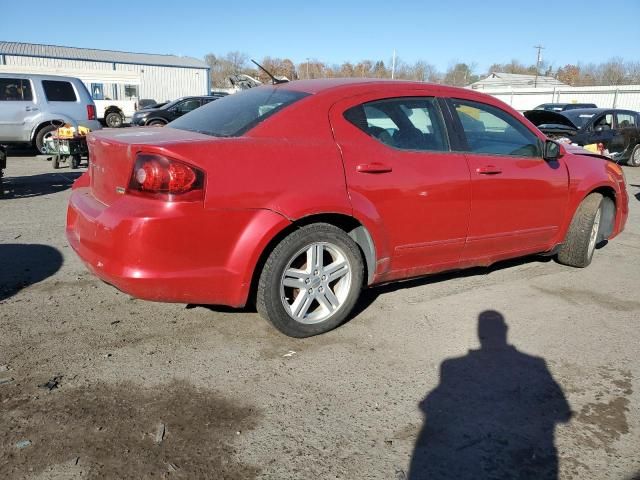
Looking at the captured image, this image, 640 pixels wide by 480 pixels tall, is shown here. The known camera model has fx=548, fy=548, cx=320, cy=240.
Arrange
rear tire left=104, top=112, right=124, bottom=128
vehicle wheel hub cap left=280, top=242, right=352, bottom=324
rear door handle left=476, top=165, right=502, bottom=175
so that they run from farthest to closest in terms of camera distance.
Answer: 1. rear tire left=104, top=112, right=124, bottom=128
2. rear door handle left=476, top=165, right=502, bottom=175
3. vehicle wheel hub cap left=280, top=242, right=352, bottom=324

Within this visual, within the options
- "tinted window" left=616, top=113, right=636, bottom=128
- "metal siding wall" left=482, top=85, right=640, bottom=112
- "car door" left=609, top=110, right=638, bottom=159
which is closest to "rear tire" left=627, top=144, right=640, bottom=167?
"car door" left=609, top=110, right=638, bottom=159

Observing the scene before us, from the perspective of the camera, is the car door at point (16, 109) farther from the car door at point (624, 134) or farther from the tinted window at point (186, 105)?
the car door at point (624, 134)

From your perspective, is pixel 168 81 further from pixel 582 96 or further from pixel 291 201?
pixel 291 201

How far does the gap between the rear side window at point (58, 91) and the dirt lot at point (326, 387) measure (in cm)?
1029

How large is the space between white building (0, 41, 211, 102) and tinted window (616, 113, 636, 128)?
31.8 m

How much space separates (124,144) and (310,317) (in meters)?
1.53

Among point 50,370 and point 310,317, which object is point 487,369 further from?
point 50,370

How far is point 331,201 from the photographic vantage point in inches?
130

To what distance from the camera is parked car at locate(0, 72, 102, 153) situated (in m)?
12.9

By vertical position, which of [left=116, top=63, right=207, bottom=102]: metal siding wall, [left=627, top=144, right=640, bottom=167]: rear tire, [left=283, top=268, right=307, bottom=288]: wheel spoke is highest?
[left=116, top=63, right=207, bottom=102]: metal siding wall

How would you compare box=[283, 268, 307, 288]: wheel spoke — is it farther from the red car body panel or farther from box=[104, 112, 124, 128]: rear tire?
box=[104, 112, 124, 128]: rear tire

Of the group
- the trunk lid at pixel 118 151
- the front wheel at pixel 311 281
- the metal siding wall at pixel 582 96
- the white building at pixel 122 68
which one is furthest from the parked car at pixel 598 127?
the white building at pixel 122 68

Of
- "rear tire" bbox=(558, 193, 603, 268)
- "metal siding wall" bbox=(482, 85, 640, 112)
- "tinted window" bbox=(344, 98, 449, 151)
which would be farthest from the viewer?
"metal siding wall" bbox=(482, 85, 640, 112)

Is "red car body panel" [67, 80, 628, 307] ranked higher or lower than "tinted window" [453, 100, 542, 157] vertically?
lower
